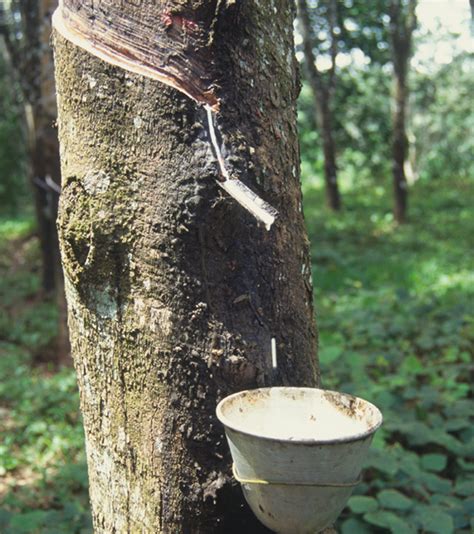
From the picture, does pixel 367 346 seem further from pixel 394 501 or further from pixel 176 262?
pixel 176 262

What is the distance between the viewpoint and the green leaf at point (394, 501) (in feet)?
8.86

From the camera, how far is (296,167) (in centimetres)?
163

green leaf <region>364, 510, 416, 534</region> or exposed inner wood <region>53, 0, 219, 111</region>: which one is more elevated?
exposed inner wood <region>53, 0, 219, 111</region>

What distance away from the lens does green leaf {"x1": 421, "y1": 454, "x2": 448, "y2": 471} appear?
122 inches

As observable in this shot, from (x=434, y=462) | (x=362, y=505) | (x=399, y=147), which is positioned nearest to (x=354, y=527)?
(x=362, y=505)

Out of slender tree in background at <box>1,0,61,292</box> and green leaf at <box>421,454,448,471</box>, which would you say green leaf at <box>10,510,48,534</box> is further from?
slender tree in background at <box>1,0,61,292</box>

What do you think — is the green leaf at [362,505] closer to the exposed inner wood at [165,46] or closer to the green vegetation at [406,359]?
the green vegetation at [406,359]

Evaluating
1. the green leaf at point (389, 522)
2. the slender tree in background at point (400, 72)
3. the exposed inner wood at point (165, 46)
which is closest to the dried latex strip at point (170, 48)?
the exposed inner wood at point (165, 46)

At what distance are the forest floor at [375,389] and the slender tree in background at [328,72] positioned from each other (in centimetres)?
348

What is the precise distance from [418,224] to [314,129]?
A: 404cm

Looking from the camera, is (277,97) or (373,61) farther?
(373,61)

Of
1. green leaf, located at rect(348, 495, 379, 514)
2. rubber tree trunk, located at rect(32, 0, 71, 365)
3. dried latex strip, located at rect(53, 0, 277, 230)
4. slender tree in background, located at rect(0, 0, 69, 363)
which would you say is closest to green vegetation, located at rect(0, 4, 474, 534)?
green leaf, located at rect(348, 495, 379, 514)

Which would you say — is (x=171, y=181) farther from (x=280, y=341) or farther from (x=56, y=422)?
(x=56, y=422)

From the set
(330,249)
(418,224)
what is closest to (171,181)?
(330,249)
